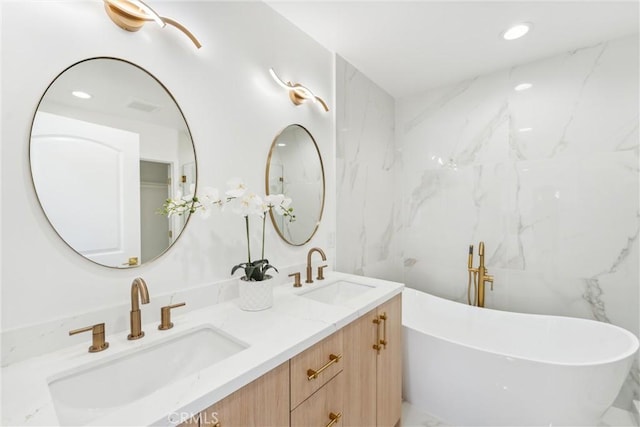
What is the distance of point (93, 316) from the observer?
3.10ft

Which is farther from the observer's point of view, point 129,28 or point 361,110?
point 361,110

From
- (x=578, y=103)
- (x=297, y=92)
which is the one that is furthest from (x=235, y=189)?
(x=578, y=103)

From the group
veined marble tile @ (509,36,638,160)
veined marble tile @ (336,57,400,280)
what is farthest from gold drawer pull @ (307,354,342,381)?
veined marble tile @ (509,36,638,160)

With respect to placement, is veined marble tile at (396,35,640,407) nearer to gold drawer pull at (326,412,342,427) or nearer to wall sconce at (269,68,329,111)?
wall sconce at (269,68,329,111)

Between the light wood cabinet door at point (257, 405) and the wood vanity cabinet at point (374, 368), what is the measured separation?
37 cm

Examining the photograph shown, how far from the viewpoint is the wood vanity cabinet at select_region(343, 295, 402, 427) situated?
3.97 ft

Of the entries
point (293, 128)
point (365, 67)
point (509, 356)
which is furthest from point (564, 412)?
point (365, 67)

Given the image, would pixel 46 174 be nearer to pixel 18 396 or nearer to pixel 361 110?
pixel 18 396

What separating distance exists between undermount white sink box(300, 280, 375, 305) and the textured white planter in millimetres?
453

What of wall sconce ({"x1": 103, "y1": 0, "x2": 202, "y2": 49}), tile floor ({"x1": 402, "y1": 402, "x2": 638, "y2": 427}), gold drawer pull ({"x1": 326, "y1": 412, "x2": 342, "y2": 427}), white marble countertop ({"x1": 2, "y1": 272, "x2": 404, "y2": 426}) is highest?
wall sconce ({"x1": 103, "y1": 0, "x2": 202, "y2": 49})

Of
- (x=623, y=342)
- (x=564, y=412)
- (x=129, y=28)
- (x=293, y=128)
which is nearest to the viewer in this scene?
(x=129, y=28)

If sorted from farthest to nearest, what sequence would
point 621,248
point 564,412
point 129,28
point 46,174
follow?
point 621,248, point 564,412, point 129,28, point 46,174

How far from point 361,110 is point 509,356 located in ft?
6.65

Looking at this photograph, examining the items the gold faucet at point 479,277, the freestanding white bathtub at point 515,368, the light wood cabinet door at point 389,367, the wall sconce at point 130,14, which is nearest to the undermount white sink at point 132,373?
the light wood cabinet door at point 389,367
